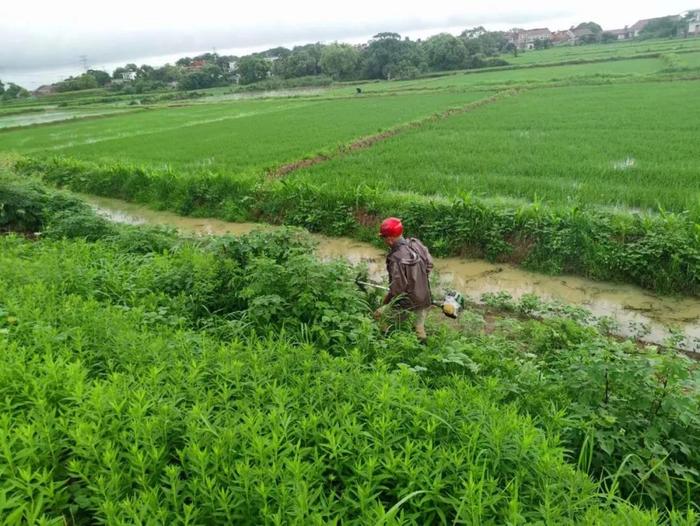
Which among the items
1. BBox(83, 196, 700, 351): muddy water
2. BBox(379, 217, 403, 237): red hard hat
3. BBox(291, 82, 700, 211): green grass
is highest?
BBox(379, 217, 403, 237): red hard hat

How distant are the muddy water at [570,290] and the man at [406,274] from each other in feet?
8.04

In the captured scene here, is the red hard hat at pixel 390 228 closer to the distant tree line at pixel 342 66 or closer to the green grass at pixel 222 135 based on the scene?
the green grass at pixel 222 135

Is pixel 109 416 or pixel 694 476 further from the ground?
pixel 109 416

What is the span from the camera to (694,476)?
2910mm

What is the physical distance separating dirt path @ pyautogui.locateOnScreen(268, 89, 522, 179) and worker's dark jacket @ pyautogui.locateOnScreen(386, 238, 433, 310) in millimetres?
9189

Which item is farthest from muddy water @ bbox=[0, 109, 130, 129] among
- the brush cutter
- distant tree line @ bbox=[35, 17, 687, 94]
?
the brush cutter

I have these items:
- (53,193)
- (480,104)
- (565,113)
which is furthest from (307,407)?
(480,104)

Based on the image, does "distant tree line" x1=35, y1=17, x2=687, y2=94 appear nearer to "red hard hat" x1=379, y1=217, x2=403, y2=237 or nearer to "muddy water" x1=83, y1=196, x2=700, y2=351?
"muddy water" x1=83, y1=196, x2=700, y2=351

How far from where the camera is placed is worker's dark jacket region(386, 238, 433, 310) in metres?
4.58

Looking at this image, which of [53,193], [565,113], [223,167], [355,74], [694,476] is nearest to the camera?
[694,476]

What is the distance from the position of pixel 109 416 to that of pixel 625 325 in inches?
233

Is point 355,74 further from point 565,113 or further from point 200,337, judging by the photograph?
point 200,337

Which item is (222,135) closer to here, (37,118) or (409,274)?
(409,274)

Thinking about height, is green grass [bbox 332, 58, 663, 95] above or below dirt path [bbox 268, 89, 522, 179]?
above
